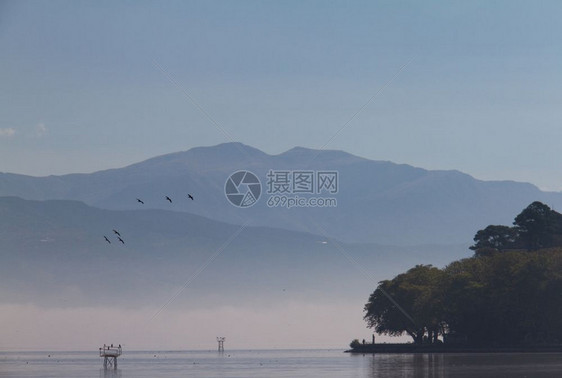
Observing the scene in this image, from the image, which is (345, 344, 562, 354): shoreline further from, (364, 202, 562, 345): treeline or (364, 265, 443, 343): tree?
(364, 265, 443, 343): tree

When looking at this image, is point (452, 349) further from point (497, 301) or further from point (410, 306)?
point (410, 306)

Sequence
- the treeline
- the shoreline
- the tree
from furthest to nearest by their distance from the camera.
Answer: the tree, the treeline, the shoreline

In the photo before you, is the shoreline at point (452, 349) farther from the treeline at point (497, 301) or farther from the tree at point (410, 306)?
the tree at point (410, 306)

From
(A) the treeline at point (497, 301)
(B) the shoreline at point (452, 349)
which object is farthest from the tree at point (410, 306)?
(B) the shoreline at point (452, 349)

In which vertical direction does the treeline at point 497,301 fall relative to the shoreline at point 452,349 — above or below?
above

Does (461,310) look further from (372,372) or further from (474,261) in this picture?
(372,372)

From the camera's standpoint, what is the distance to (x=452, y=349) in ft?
523

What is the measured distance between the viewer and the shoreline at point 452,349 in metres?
150

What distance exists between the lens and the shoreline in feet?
490

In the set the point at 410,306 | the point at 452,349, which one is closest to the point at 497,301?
the point at 452,349

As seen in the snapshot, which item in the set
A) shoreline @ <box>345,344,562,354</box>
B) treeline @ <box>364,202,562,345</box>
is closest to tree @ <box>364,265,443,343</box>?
treeline @ <box>364,202,562,345</box>

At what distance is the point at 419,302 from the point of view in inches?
6762

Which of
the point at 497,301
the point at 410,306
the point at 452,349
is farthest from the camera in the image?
the point at 410,306

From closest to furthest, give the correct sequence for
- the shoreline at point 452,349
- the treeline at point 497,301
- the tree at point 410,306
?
the shoreline at point 452,349, the treeline at point 497,301, the tree at point 410,306
